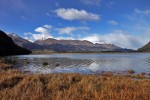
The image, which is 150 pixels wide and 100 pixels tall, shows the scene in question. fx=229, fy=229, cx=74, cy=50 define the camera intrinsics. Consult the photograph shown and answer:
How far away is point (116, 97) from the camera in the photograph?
29.5ft

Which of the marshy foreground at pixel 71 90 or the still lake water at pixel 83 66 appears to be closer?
the marshy foreground at pixel 71 90

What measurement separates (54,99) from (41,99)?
0.68 metres

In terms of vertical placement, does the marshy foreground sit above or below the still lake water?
above

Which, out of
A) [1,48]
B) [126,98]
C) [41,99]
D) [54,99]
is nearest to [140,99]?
[126,98]

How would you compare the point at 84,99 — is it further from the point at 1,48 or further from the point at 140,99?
the point at 1,48

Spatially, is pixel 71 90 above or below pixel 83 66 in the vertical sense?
above

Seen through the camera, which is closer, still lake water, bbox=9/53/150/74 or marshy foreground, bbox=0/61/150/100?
marshy foreground, bbox=0/61/150/100

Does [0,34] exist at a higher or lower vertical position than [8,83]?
higher

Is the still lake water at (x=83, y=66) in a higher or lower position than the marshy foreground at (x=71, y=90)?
lower

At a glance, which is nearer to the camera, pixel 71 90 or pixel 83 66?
pixel 71 90

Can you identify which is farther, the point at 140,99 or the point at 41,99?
the point at 41,99

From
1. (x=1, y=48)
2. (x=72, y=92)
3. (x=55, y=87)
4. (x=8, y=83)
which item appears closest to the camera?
(x=72, y=92)

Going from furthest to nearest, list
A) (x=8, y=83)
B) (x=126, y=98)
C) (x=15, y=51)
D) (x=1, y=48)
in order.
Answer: (x=15, y=51) → (x=1, y=48) → (x=8, y=83) → (x=126, y=98)

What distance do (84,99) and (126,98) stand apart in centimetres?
167
